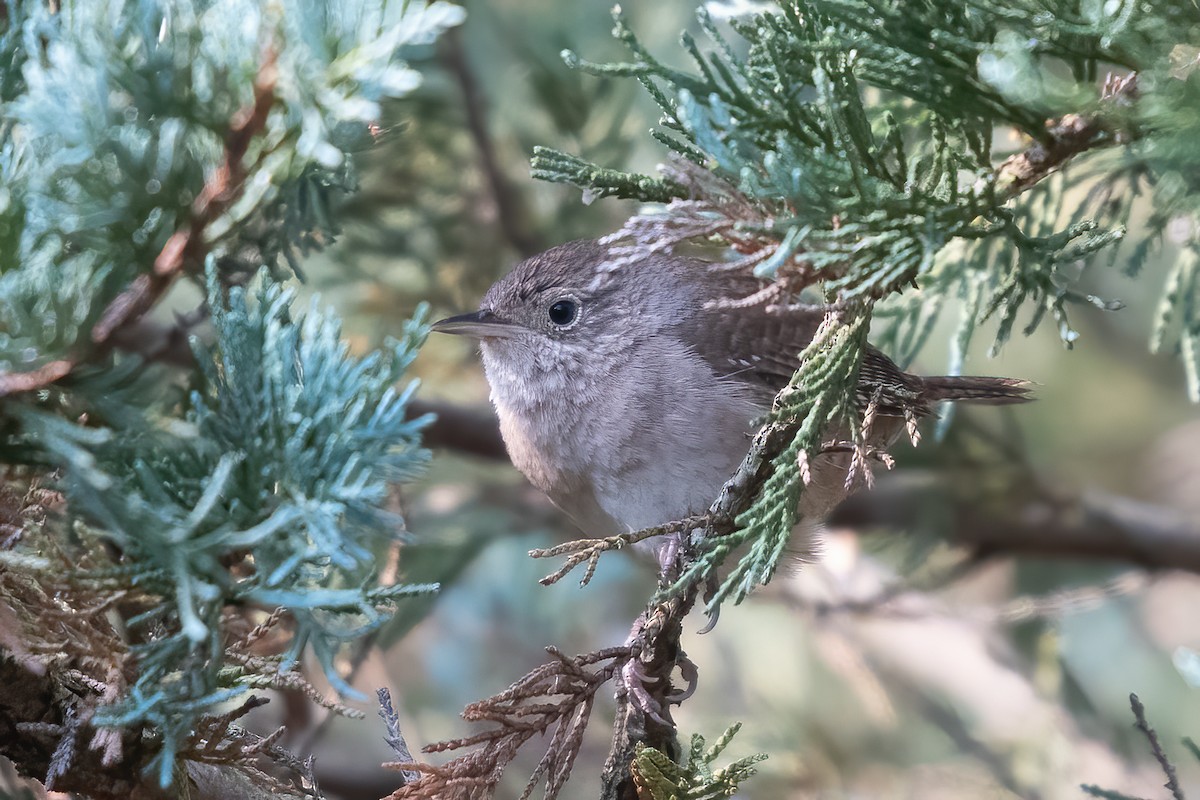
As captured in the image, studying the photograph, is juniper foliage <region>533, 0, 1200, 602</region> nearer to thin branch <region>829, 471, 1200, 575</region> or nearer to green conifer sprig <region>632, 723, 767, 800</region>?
green conifer sprig <region>632, 723, 767, 800</region>

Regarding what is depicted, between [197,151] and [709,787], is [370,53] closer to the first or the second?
[197,151]

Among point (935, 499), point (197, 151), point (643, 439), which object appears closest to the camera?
point (197, 151)

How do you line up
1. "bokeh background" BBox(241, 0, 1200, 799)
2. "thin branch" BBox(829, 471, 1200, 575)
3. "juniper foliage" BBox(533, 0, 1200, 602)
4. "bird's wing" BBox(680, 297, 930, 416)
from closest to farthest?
1. "juniper foliage" BBox(533, 0, 1200, 602)
2. "bird's wing" BBox(680, 297, 930, 416)
3. "bokeh background" BBox(241, 0, 1200, 799)
4. "thin branch" BBox(829, 471, 1200, 575)

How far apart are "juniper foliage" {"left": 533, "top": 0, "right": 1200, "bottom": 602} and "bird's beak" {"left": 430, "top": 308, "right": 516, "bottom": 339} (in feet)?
4.83

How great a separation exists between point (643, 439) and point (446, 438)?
136cm

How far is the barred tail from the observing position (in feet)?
11.0

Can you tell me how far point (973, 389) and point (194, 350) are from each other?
2475mm

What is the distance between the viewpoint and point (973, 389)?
11.1 feet

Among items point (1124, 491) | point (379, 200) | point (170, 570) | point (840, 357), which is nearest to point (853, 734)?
point (1124, 491)

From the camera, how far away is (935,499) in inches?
175

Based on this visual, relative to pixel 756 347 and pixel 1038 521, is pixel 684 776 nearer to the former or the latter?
pixel 756 347

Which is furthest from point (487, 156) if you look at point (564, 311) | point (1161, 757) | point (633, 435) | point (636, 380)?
point (1161, 757)

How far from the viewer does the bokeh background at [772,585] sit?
4.27m

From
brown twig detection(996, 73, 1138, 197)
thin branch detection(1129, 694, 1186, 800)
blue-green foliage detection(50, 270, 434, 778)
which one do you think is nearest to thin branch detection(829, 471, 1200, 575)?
thin branch detection(1129, 694, 1186, 800)
